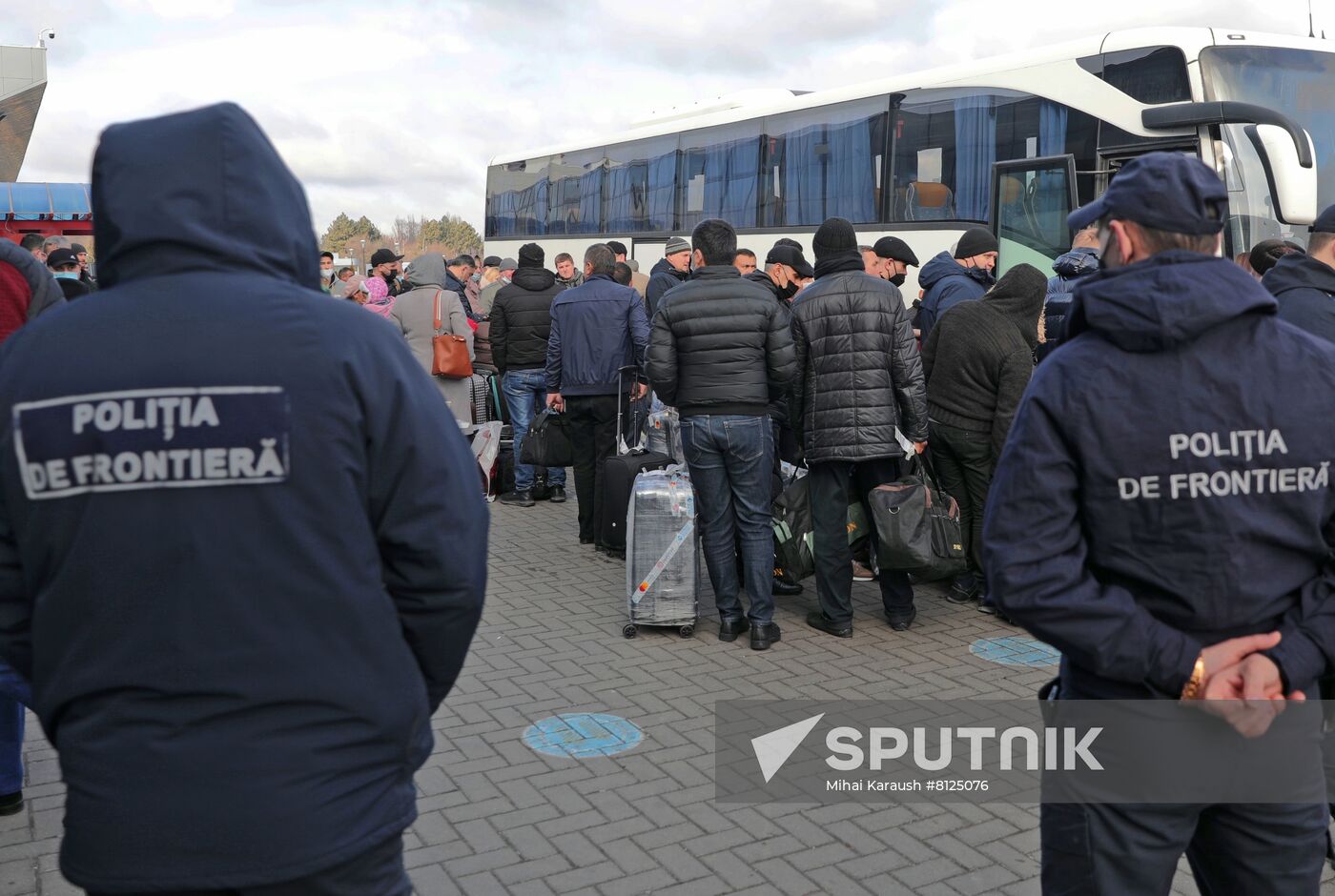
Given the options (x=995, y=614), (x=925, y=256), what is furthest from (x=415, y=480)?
(x=925, y=256)

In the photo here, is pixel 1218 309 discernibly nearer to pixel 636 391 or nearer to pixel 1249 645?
pixel 1249 645

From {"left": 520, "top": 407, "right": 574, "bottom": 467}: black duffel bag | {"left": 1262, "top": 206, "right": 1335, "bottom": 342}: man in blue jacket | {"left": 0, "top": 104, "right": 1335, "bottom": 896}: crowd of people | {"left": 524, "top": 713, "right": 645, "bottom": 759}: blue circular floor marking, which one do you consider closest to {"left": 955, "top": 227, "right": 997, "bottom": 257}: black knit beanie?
{"left": 520, "top": 407, "right": 574, "bottom": 467}: black duffel bag

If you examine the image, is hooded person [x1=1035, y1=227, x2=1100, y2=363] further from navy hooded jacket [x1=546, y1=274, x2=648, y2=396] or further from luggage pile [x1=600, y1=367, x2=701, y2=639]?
navy hooded jacket [x1=546, y1=274, x2=648, y2=396]

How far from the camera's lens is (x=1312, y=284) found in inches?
166

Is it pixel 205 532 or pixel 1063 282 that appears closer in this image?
pixel 205 532

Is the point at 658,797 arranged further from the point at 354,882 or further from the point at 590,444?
the point at 590,444

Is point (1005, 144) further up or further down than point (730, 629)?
further up

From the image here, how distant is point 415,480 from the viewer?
1.99m

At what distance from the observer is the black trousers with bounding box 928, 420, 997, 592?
6.61 m

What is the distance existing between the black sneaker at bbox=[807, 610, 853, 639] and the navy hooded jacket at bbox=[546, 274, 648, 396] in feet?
7.90

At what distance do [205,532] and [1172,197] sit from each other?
1791 mm

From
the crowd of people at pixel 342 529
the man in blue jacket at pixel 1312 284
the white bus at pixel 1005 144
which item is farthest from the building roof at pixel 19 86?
the crowd of people at pixel 342 529

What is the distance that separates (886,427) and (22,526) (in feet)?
15.4

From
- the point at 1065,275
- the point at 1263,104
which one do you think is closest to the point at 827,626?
the point at 1065,275
